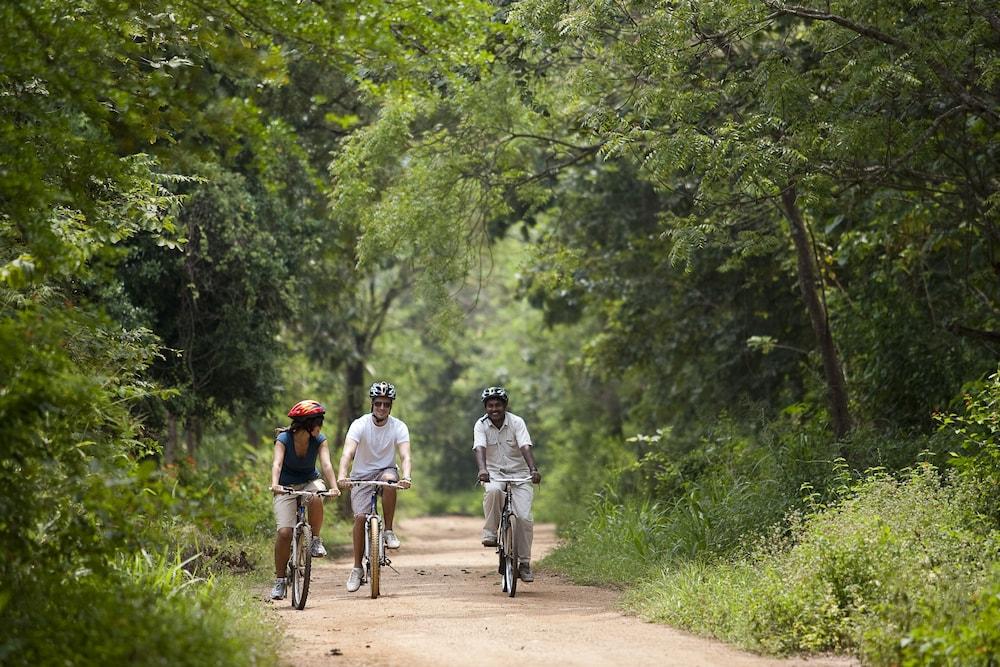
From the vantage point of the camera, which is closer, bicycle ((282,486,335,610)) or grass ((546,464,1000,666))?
grass ((546,464,1000,666))

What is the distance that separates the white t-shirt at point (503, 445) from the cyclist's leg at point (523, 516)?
0.17 m

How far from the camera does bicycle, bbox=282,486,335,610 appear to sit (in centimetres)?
1119

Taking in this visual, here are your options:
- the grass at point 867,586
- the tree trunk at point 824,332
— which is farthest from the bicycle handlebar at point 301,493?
the tree trunk at point 824,332

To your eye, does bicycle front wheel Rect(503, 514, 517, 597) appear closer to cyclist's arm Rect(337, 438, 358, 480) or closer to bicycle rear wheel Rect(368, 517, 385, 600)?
bicycle rear wheel Rect(368, 517, 385, 600)

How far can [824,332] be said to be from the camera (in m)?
16.0

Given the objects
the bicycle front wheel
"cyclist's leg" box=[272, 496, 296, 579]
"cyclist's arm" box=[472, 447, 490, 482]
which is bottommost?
the bicycle front wheel

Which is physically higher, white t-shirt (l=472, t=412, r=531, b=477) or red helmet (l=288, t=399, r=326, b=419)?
red helmet (l=288, t=399, r=326, b=419)

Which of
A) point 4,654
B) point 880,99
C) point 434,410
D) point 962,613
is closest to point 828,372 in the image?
point 880,99

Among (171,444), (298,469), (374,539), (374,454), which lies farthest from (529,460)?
(171,444)

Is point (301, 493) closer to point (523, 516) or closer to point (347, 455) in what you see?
point (347, 455)

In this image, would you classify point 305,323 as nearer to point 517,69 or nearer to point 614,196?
point 614,196

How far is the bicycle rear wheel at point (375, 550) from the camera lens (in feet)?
39.4

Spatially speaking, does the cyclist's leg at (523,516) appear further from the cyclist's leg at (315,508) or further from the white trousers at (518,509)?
the cyclist's leg at (315,508)

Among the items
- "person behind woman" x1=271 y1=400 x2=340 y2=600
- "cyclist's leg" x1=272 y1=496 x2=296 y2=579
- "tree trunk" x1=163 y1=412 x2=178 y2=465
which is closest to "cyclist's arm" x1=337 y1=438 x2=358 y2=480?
"person behind woman" x1=271 y1=400 x2=340 y2=600
